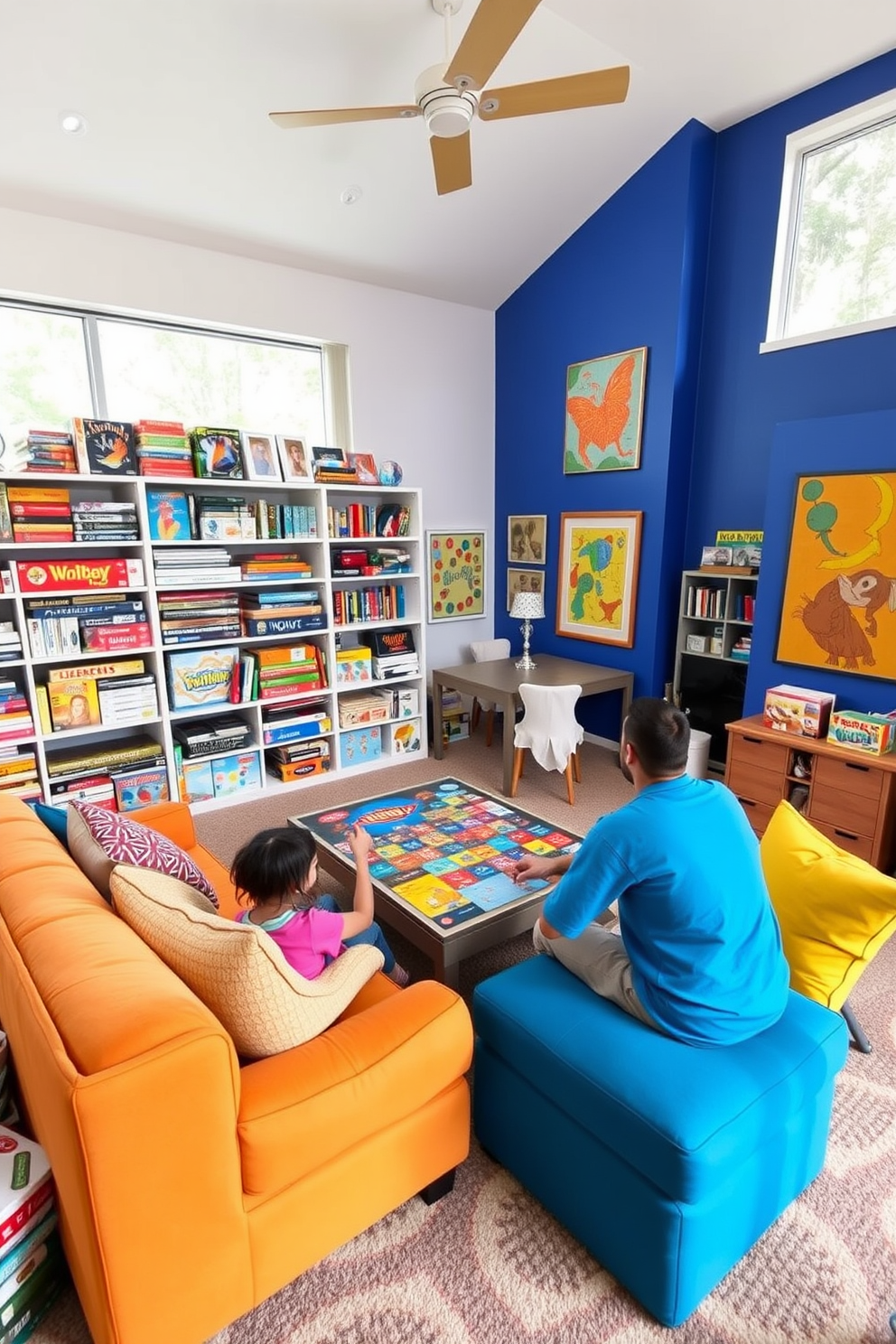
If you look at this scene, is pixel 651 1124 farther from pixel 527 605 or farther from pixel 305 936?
pixel 527 605

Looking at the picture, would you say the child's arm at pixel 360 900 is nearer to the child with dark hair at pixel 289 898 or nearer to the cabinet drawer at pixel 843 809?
the child with dark hair at pixel 289 898

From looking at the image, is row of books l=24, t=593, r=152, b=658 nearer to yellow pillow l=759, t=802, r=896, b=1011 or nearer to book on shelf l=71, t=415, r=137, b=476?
book on shelf l=71, t=415, r=137, b=476

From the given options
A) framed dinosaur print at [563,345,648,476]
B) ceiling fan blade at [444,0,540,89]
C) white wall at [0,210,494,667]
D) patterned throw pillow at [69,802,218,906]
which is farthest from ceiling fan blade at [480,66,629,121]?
patterned throw pillow at [69,802,218,906]

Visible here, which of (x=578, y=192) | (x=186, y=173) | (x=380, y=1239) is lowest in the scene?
(x=380, y=1239)

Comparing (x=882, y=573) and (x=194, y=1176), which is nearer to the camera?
(x=194, y=1176)

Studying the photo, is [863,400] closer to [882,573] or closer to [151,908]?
[882,573]

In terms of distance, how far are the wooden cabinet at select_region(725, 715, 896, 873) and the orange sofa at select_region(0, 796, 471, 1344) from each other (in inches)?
91.6

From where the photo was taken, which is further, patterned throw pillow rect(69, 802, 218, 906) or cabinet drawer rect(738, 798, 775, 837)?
cabinet drawer rect(738, 798, 775, 837)

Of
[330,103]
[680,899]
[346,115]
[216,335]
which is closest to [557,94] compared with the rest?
[346,115]

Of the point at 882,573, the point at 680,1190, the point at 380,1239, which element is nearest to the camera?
the point at 680,1190

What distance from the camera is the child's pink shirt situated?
1.49 meters

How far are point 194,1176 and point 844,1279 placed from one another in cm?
138

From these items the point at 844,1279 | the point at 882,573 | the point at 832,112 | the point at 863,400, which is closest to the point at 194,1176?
the point at 844,1279

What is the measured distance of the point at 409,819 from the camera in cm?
261
